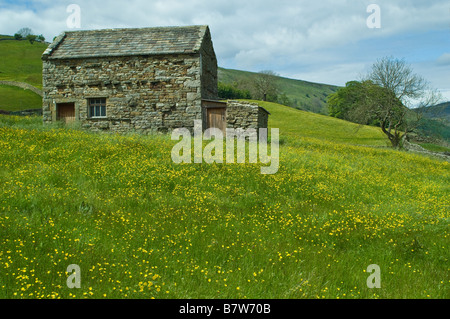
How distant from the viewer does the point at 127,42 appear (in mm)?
22344

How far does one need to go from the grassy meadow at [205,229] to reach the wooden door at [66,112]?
10.2 m

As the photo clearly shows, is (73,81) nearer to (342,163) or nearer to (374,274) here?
(342,163)

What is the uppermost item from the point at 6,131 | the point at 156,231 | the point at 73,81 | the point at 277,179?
the point at 73,81

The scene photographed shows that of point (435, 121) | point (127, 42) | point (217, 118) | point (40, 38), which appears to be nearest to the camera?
point (217, 118)

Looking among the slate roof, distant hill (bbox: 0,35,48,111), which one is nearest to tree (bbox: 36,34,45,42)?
distant hill (bbox: 0,35,48,111)

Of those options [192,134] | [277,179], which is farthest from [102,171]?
[192,134]

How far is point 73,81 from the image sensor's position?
71.9 feet

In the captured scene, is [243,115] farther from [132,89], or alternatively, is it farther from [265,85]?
[265,85]

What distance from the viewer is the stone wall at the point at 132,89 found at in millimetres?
20812

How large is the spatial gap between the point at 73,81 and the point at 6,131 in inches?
340

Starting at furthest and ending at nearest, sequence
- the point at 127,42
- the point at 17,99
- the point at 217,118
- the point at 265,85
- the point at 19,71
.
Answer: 1. the point at 265,85
2. the point at 19,71
3. the point at 17,99
4. the point at 127,42
5. the point at 217,118

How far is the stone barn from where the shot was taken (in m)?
20.8

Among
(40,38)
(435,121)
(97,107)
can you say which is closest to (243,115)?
(97,107)

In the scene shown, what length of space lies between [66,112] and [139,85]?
5.84m
